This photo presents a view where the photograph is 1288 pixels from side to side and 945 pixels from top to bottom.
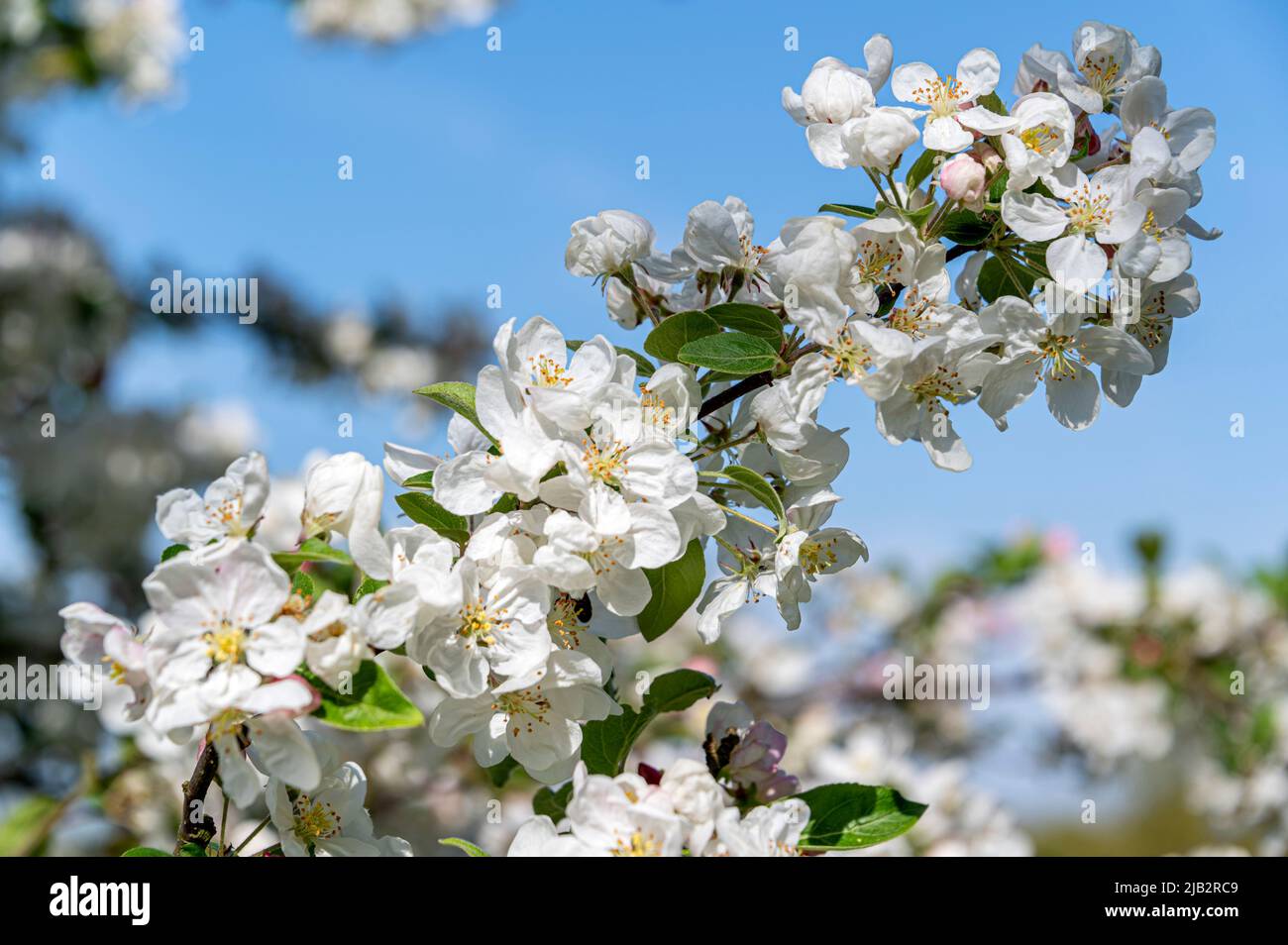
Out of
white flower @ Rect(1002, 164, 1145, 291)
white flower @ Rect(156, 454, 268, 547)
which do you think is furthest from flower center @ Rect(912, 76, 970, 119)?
white flower @ Rect(156, 454, 268, 547)

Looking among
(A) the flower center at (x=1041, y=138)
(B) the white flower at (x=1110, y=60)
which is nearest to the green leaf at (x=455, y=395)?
(A) the flower center at (x=1041, y=138)

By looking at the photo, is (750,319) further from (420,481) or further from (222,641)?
(222,641)

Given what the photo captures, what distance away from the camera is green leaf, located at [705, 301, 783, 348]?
97 centimetres

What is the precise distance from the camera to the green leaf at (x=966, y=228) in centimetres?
98

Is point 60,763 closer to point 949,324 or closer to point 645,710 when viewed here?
point 645,710

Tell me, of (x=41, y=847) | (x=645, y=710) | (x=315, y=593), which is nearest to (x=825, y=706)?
(x=41, y=847)

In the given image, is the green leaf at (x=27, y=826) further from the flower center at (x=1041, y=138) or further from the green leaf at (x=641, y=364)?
the flower center at (x=1041, y=138)

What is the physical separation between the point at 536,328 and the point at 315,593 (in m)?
0.30

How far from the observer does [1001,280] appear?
3.48 feet

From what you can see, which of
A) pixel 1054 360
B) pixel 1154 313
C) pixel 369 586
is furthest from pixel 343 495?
pixel 1154 313

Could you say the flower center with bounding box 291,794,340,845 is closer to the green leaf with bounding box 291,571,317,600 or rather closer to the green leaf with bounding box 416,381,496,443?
the green leaf with bounding box 291,571,317,600

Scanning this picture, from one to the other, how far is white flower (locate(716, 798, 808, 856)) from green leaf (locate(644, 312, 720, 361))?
40 cm
